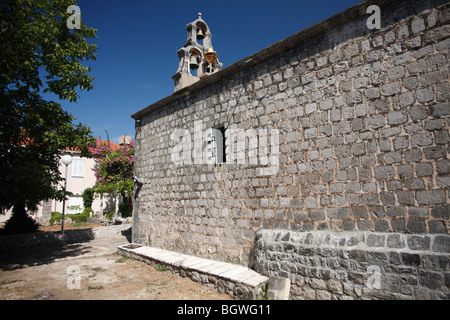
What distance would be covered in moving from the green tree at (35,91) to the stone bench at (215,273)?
354cm

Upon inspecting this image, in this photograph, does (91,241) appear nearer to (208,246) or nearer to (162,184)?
(162,184)

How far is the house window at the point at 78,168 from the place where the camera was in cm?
2098

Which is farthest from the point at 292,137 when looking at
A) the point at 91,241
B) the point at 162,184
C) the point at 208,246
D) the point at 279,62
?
the point at 91,241

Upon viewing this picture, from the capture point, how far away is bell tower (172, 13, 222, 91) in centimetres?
873

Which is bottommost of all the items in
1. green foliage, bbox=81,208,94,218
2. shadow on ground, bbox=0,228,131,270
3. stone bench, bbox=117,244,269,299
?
shadow on ground, bbox=0,228,131,270

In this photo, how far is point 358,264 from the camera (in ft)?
12.2

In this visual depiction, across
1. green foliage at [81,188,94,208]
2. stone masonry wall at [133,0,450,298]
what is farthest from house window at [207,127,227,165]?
green foliage at [81,188,94,208]

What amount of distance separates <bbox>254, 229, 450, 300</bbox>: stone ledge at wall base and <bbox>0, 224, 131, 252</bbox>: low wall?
9757 mm

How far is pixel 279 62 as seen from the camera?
17.3 ft

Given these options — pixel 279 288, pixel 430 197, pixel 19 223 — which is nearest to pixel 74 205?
pixel 19 223

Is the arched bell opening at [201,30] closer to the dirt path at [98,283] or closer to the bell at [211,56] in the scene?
the bell at [211,56]

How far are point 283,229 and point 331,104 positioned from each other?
247cm

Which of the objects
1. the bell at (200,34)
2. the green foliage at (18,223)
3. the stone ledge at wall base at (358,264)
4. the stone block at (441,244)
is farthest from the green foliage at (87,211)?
the stone block at (441,244)

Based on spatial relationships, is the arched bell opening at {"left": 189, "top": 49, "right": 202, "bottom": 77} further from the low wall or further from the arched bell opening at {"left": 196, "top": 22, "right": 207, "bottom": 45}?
the low wall
